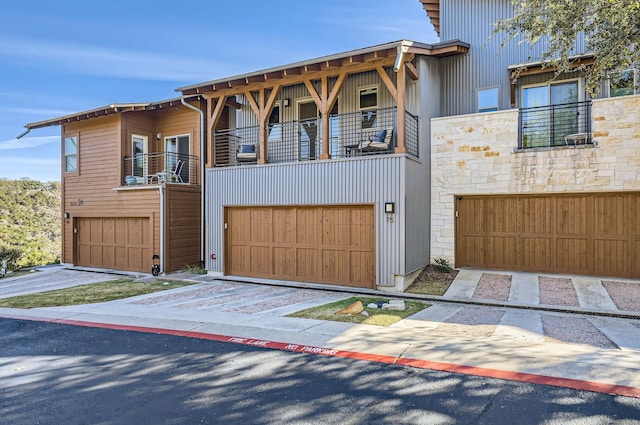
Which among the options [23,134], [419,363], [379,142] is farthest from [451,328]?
[23,134]

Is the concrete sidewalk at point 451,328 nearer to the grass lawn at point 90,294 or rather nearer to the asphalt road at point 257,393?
the asphalt road at point 257,393

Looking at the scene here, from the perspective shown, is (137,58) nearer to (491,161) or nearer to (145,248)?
(145,248)

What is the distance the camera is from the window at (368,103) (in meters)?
11.5

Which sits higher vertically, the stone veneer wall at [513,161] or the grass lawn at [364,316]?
the stone veneer wall at [513,161]

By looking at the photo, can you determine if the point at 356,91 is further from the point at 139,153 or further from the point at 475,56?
the point at 139,153

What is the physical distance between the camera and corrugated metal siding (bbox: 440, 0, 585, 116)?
11195mm

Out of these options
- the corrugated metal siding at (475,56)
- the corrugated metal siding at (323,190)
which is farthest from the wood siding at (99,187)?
the corrugated metal siding at (475,56)

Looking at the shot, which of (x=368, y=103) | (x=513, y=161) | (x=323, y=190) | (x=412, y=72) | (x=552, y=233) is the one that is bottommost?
(x=552, y=233)

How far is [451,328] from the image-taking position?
20.6 ft

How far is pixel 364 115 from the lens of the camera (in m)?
11.7

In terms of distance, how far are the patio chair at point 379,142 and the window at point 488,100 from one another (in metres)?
3.07

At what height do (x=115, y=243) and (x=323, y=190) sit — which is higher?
(x=323, y=190)

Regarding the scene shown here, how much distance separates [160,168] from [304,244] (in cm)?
796

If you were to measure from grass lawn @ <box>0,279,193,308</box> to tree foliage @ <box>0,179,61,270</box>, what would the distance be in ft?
62.7
